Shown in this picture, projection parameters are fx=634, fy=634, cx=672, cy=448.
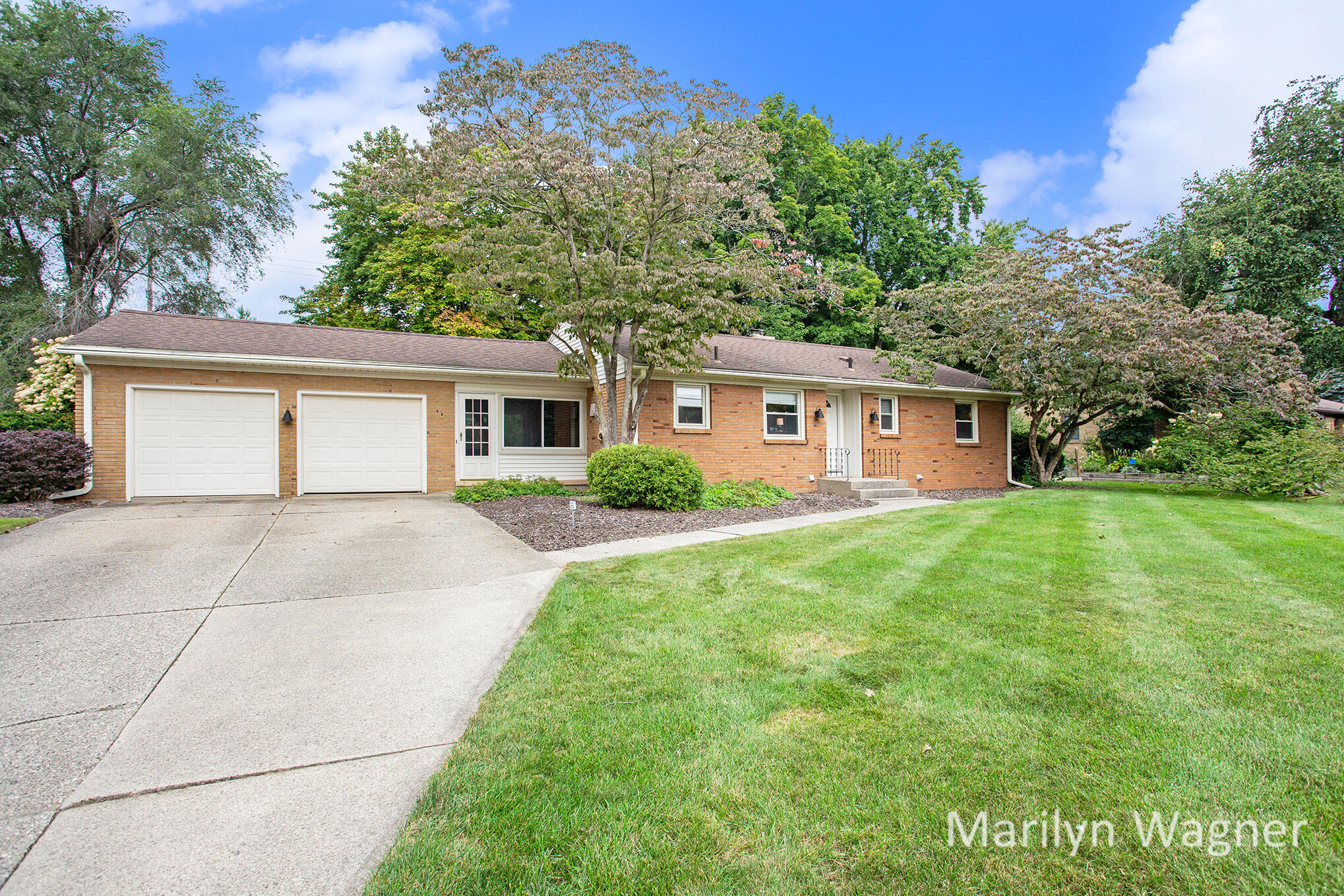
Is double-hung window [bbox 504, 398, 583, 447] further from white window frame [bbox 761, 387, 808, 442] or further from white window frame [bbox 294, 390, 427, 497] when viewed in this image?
white window frame [bbox 761, 387, 808, 442]

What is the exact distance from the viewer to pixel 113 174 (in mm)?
20547

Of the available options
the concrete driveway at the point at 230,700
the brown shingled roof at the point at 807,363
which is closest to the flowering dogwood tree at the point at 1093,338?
the brown shingled roof at the point at 807,363

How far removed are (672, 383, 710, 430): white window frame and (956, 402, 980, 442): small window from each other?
776cm

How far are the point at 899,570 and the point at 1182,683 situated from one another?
2.66 metres

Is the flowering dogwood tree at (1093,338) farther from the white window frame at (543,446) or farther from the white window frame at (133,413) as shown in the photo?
the white window frame at (133,413)

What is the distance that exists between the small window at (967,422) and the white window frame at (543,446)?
402 inches

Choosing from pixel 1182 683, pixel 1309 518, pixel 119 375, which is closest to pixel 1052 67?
pixel 1309 518

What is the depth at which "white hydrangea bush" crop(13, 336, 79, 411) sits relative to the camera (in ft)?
46.0

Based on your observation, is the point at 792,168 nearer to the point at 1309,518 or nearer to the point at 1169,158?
the point at 1169,158

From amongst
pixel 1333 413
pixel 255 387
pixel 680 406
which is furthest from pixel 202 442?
pixel 1333 413

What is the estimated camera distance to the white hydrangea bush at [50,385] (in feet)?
46.0

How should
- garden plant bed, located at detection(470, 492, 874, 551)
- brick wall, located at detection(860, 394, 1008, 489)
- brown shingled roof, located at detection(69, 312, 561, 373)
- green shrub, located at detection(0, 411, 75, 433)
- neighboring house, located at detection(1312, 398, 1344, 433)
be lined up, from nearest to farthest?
garden plant bed, located at detection(470, 492, 874, 551)
brown shingled roof, located at detection(69, 312, 561, 373)
green shrub, located at detection(0, 411, 75, 433)
brick wall, located at detection(860, 394, 1008, 489)
neighboring house, located at detection(1312, 398, 1344, 433)

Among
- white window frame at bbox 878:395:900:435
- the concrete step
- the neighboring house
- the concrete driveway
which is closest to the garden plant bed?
the concrete step

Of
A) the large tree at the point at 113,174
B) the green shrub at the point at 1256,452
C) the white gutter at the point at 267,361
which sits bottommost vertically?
the green shrub at the point at 1256,452
